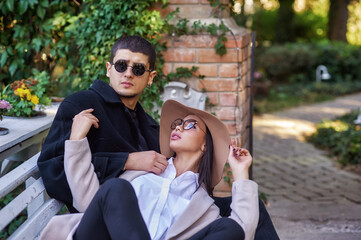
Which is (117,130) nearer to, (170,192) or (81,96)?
(81,96)

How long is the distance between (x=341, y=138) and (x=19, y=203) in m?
5.55

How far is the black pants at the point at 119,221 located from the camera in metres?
2.10

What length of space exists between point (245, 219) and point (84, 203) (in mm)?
757

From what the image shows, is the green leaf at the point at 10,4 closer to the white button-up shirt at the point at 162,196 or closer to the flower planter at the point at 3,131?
the flower planter at the point at 3,131

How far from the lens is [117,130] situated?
2.69m

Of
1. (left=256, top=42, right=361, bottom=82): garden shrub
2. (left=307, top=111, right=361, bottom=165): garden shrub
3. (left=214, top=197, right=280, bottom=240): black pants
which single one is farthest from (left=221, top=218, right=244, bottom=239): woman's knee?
(left=256, top=42, right=361, bottom=82): garden shrub

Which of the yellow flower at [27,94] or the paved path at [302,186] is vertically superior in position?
the yellow flower at [27,94]

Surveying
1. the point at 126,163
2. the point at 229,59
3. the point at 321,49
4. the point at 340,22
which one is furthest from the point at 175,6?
the point at 340,22

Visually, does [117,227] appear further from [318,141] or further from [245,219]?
[318,141]

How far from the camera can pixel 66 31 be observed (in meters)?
4.32

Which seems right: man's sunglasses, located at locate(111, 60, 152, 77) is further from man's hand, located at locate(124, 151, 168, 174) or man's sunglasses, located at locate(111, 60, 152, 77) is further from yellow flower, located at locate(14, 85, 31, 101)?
yellow flower, located at locate(14, 85, 31, 101)

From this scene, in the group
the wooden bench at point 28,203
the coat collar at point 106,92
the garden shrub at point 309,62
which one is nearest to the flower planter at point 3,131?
the wooden bench at point 28,203

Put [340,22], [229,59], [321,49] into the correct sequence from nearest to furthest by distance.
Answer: [229,59] → [321,49] → [340,22]

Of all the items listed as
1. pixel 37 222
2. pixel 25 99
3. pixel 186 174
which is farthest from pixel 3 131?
pixel 186 174
